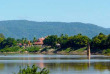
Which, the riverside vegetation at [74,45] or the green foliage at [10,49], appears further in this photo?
the green foliage at [10,49]

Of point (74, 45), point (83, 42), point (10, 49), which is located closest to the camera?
point (83, 42)

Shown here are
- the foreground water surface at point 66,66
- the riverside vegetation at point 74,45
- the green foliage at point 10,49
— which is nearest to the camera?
the foreground water surface at point 66,66

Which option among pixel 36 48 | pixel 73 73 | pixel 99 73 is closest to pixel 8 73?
pixel 73 73

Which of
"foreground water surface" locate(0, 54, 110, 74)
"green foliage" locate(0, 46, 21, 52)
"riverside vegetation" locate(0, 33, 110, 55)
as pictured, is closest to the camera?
"foreground water surface" locate(0, 54, 110, 74)

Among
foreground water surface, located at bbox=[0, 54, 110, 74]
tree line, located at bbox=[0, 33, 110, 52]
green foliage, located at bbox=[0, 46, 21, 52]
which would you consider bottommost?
foreground water surface, located at bbox=[0, 54, 110, 74]

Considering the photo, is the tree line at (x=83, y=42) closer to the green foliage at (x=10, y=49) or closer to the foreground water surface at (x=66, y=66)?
the green foliage at (x=10, y=49)

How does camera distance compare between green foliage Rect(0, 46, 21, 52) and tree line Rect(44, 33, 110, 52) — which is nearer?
tree line Rect(44, 33, 110, 52)

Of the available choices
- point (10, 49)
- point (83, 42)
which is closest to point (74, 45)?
point (83, 42)

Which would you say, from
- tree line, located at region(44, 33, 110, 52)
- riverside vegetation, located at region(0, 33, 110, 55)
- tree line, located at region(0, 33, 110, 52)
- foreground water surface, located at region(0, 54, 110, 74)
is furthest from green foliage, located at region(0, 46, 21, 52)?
foreground water surface, located at region(0, 54, 110, 74)

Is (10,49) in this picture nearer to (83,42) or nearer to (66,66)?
(83,42)

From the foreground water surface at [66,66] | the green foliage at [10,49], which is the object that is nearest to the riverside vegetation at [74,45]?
the green foliage at [10,49]

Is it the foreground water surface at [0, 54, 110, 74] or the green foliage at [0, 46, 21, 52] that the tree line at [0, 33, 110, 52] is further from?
the foreground water surface at [0, 54, 110, 74]

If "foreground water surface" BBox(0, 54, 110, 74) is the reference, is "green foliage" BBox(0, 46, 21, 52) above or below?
above

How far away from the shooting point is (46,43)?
188500 mm
